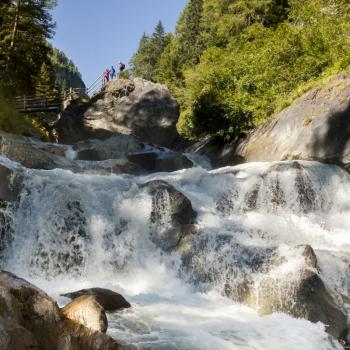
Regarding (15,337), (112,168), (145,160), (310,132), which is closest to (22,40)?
(145,160)

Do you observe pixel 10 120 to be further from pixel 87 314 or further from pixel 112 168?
pixel 87 314

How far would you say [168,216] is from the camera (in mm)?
13039

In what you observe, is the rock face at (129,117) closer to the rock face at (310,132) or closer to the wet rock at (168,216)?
the rock face at (310,132)

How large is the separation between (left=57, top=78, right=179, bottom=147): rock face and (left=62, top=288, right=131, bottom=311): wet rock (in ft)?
64.8

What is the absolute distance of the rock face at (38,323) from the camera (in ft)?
17.2

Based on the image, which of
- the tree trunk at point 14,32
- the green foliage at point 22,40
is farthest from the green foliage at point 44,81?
the tree trunk at point 14,32

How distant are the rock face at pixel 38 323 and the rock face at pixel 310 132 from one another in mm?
12935

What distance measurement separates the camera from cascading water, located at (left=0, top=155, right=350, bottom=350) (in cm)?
822

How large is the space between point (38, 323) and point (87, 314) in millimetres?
698

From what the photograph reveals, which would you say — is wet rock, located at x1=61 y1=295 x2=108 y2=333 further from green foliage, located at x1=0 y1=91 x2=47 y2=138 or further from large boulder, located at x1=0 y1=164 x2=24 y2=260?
green foliage, located at x1=0 y1=91 x2=47 y2=138

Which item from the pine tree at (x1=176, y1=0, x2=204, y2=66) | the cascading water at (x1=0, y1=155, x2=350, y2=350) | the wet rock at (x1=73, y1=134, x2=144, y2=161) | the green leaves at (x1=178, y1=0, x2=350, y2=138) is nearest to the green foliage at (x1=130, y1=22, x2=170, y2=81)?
the pine tree at (x1=176, y1=0, x2=204, y2=66)

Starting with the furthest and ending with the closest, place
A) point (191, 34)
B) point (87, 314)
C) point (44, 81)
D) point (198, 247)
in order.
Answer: point (191, 34)
point (44, 81)
point (198, 247)
point (87, 314)

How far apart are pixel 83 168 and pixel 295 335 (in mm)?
12193

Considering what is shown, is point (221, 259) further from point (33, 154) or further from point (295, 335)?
point (33, 154)
